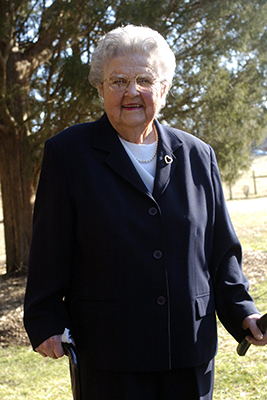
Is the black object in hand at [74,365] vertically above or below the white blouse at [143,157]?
below

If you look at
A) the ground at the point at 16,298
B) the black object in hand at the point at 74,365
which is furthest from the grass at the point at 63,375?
the black object in hand at the point at 74,365

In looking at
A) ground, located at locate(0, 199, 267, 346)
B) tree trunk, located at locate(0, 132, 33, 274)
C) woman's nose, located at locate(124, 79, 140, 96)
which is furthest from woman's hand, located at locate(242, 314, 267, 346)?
tree trunk, located at locate(0, 132, 33, 274)

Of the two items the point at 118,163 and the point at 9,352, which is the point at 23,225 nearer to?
the point at 9,352

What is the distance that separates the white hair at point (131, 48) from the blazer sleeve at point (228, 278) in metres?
0.57

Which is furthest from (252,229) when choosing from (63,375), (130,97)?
(130,97)

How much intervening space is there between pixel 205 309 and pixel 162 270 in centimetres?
27

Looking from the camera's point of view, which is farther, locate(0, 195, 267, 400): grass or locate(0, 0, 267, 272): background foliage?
locate(0, 0, 267, 272): background foliage

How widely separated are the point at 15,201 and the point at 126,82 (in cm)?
699

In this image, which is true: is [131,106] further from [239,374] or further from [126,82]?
[239,374]

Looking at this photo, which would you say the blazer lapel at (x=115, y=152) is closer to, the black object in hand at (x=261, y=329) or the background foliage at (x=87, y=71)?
the black object in hand at (x=261, y=329)

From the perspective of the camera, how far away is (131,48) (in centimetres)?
189

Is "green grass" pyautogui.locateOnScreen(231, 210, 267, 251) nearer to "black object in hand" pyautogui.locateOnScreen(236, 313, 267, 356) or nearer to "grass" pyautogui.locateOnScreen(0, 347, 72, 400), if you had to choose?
"grass" pyautogui.locateOnScreen(0, 347, 72, 400)

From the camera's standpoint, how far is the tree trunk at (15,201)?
8.27 metres

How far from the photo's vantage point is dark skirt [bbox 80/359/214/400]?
1719mm
